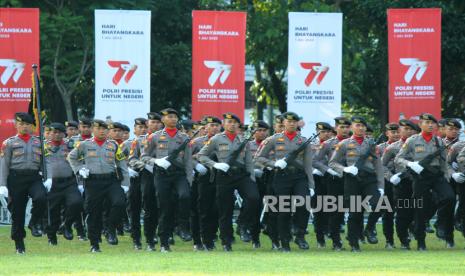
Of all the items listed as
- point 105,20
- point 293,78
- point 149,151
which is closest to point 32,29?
point 105,20

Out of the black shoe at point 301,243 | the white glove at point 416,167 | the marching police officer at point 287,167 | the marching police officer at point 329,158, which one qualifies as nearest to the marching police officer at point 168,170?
the marching police officer at point 287,167

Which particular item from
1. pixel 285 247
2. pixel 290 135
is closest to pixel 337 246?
pixel 285 247

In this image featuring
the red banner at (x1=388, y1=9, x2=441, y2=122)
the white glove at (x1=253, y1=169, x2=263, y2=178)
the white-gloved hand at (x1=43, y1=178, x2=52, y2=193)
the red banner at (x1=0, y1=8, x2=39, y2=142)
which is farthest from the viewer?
the red banner at (x1=388, y1=9, x2=441, y2=122)

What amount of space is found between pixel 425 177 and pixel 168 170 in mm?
3730

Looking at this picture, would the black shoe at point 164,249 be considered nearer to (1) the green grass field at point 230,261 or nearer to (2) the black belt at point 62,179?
(1) the green grass field at point 230,261

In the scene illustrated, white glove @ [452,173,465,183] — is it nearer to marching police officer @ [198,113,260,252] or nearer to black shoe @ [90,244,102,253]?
marching police officer @ [198,113,260,252]

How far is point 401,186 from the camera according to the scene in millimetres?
20812

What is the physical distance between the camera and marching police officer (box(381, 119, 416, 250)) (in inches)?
800

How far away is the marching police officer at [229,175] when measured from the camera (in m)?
19.6

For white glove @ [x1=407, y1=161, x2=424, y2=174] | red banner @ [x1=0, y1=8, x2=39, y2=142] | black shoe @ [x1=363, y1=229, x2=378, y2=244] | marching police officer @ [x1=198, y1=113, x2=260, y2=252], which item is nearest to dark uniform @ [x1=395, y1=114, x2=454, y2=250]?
white glove @ [x1=407, y1=161, x2=424, y2=174]

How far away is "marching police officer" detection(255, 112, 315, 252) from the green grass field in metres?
0.52

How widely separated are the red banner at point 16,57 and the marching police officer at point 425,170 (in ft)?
29.1

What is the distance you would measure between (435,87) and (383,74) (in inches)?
654

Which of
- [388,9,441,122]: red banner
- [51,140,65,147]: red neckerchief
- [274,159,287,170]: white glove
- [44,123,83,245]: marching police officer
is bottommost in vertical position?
[44,123,83,245]: marching police officer
